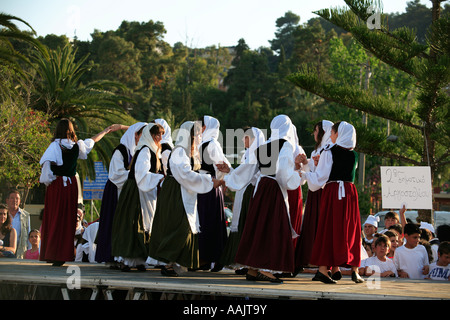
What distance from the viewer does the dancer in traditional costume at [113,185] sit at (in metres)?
7.79

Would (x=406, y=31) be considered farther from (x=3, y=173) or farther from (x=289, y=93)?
(x=289, y=93)

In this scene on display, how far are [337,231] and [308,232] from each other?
0.64 metres

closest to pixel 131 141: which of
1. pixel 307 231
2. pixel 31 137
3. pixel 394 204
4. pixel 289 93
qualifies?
pixel 307 231

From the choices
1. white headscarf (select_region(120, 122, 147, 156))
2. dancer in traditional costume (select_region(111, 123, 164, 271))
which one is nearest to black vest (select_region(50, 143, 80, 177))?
white headscarf (select_region(120, 122, 147, 156))

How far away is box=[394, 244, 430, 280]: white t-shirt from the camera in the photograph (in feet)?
25.8

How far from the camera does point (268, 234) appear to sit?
21.8 ft

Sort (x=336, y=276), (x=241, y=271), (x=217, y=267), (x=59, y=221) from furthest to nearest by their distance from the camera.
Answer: (x=217, y=267)
(x=59, y=221)
(x=241, y=271)
(x=336, y=276)

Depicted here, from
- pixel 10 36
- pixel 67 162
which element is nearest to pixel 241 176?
pixel 67 162

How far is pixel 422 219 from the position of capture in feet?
42.1

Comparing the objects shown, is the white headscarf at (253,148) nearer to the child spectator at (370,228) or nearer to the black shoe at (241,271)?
the black shoe at (241,271)

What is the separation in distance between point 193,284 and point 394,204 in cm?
519

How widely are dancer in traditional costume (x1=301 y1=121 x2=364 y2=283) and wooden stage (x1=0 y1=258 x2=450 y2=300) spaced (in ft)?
0.80

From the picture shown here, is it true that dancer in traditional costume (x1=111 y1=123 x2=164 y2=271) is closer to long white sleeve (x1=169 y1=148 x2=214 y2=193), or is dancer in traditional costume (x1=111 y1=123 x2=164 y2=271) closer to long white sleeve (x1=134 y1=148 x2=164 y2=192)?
long white sleeve (x1=134 y1=148 x2=164 y2=192)

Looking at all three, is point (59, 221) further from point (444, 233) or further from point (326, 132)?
point (444, 233)
